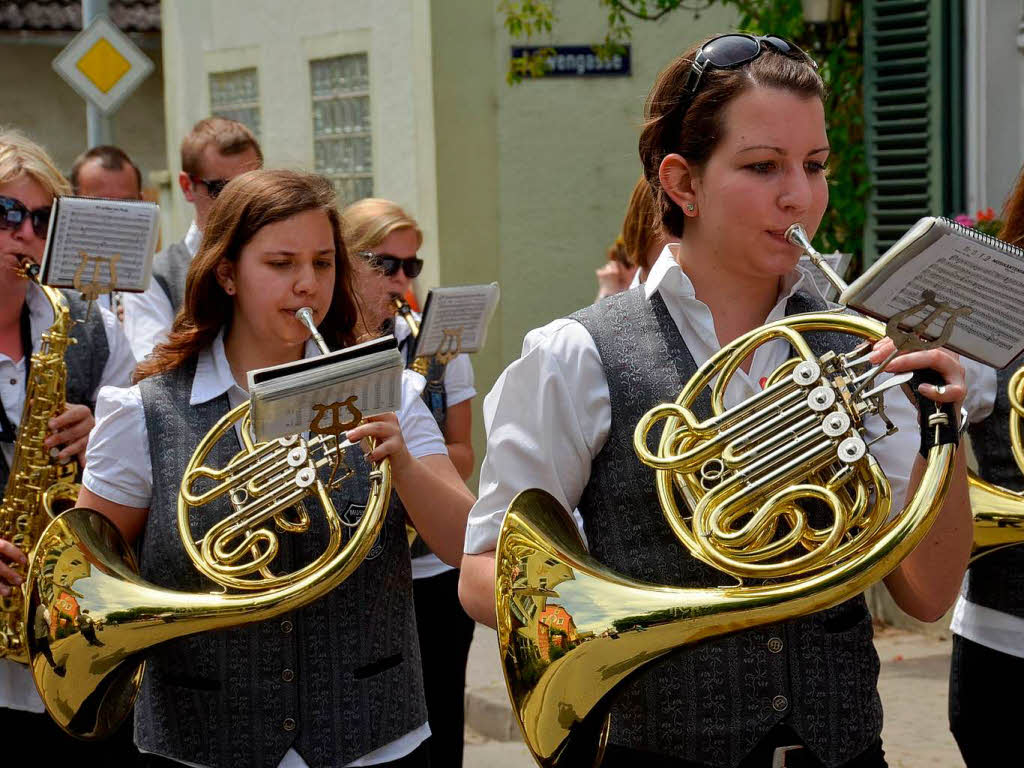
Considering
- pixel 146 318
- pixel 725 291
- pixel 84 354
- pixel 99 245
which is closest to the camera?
pixel 725 291

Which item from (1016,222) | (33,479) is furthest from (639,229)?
(33,479)

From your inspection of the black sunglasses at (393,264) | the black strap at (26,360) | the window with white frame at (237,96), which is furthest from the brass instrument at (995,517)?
the window with white frame at (237,96)

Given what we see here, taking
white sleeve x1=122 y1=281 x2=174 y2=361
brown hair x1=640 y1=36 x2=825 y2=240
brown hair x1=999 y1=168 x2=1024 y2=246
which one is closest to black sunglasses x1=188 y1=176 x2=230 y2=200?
white sleeve x1=122 y1=281 x2=174 y2=361

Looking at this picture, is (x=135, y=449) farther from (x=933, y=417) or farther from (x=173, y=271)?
(x=173, y=271)

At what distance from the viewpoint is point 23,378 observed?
11.8ft

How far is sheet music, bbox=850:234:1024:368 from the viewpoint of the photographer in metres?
1.80

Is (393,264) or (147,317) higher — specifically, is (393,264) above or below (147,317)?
above

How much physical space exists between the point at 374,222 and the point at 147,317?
0.75 meters

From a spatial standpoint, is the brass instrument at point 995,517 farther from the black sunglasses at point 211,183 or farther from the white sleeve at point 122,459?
the black sunglasses at point 211,183

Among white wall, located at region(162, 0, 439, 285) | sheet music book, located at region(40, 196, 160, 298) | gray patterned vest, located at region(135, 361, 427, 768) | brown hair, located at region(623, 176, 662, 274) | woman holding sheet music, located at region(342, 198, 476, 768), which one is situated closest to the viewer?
gray patterned vest, located at region(135, 361, 427, 768)

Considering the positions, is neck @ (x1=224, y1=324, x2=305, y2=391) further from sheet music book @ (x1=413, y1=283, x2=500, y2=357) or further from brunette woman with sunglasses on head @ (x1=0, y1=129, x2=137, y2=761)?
sheet music book @ (x1=413, y1=283, x2=500, y2=357)

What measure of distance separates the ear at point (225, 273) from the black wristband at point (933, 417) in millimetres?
1434

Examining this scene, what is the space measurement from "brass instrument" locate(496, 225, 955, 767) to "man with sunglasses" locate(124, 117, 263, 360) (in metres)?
2.87

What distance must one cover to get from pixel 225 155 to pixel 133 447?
2334 mm
